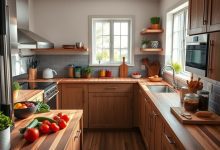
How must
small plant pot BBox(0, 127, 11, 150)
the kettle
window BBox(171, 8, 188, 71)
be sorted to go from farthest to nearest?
the kettle
window BBox(171, 8, 188, 71)
small plant pot BBox(0, 127, 11, 150)

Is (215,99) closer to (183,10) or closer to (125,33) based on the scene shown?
(183,10)

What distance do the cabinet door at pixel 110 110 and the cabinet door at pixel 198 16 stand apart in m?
2.26

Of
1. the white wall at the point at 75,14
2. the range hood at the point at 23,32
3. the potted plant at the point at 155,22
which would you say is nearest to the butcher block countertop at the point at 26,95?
the range hood at the point at 23,32

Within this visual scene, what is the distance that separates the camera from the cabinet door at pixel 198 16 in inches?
72.7

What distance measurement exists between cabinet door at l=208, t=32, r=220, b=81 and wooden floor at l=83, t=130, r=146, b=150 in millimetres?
2225

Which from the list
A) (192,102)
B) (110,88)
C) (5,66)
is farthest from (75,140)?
(110,88)

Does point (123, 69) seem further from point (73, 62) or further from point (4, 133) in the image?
point (4, 133)

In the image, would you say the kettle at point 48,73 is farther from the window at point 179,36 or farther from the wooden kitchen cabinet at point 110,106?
the window at point 179,36

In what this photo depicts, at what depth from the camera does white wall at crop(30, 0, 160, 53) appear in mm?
4691

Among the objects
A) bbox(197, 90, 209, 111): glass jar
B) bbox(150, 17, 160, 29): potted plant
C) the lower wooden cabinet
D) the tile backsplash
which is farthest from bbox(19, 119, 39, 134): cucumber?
bbox(150, 17, 160, 29): potted plant

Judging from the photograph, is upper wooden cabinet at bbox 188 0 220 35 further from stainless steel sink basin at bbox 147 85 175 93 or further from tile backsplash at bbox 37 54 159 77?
tile backsplash at bbox 37 54 159 77

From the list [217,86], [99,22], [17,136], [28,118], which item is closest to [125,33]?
[99,22]

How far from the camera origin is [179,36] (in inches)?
152

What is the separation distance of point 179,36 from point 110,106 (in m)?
1.71
